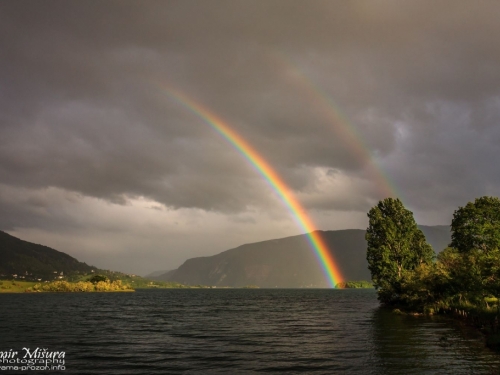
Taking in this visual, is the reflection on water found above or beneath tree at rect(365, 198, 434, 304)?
beneath

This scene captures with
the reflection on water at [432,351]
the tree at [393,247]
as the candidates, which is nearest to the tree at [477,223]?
the tree at [393,247]

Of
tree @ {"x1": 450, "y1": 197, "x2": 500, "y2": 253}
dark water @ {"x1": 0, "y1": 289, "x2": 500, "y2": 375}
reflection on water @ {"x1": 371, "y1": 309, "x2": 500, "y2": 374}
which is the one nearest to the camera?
reflection on water @ {"x1": 371, "y1": 309, "x2": 500, "y2": 374}

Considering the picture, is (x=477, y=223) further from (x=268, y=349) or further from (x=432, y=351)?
(x=268, y=349)

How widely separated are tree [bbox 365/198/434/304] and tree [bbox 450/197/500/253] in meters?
12.2

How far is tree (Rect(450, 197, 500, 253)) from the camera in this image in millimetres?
74312

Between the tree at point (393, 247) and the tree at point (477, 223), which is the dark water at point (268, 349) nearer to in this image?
the tree at point (477, 223)

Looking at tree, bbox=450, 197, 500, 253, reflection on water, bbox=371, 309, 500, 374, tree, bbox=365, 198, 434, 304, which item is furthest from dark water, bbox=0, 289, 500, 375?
tree, bbox=365, 198, 434, 304

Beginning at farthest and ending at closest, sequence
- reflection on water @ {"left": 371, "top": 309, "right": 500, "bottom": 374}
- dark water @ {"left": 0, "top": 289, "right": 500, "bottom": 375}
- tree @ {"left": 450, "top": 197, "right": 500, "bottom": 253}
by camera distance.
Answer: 1. tree @ {"left": 450, "top": 197, "right": 500, "bottom": 253}
2. dark water @ {"left": 0, "top": 289, "right": 500, "bottom": 375}
3. reflection on water @ {"left": 371, "top": 309, "right": 500, "bottom": 374}

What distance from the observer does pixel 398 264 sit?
91.4m

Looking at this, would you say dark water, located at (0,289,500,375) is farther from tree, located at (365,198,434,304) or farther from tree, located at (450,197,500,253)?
tree, located at (365,198,434,304)

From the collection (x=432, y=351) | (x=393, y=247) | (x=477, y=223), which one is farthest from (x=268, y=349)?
(x=393, y=247)

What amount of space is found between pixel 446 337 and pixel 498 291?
46.0ft

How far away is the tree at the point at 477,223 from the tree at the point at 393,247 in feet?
40.1

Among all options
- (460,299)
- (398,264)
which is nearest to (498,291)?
(460,299)
